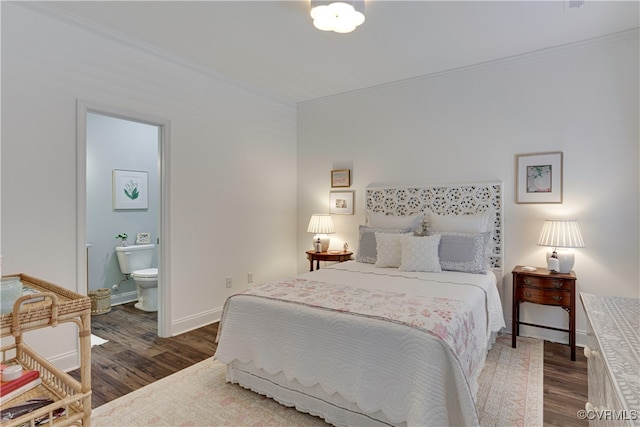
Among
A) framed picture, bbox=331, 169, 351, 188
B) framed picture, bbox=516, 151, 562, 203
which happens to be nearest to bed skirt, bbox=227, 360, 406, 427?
framed picture, bbox=516, 151, 562, 203

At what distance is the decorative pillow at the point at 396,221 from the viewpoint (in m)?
3.66

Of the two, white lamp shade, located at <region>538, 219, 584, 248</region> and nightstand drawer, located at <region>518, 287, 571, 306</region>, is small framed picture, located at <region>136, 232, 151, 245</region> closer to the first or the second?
nightstand drawer, located at <region>518, 287, 571, 306</region>

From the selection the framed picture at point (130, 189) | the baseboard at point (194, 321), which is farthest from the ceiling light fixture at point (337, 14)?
the framed picture at point (130, 189)

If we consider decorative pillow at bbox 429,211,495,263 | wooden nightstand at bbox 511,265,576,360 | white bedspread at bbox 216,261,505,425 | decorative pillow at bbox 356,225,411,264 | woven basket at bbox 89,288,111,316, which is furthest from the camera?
woven basket at bbox 89,288,111,316

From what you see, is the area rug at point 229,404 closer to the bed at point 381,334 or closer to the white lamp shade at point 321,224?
the bed at point 381,334

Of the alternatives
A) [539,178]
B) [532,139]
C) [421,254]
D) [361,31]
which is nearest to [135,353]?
[421,254]

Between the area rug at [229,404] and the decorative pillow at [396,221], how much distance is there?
1493 mm

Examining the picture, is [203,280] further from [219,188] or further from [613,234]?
[613,234]

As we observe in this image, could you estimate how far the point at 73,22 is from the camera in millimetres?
2631

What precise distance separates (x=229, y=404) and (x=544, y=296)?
8.78 feet

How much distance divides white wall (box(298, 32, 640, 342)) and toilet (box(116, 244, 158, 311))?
2532 millimetres

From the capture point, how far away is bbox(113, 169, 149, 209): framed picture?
14.8ft

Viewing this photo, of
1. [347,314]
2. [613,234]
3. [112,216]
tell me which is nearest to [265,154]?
[112,216]

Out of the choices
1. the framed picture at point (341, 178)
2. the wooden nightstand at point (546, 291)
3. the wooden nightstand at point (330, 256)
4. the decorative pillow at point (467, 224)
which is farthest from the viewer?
the framed picture at point (341, 178)
